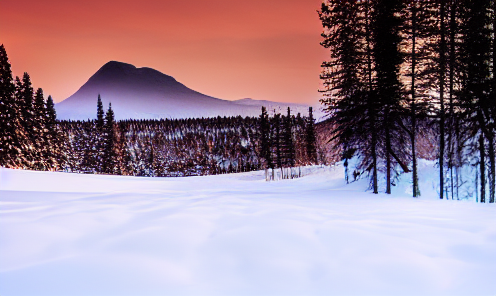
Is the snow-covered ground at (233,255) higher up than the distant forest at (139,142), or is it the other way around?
the distant forest at (139,142)

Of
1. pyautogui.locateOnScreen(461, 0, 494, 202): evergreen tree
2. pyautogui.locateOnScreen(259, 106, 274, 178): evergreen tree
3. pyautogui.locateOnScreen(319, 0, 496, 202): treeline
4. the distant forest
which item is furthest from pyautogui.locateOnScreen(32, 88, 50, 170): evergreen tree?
pyautogui.locateOnScreen(461, 0, 494, 202): evergreen tree

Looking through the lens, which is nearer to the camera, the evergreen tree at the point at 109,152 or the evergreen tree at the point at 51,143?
the evergreen tree at the point at 51,143

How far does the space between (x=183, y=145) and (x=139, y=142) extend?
751 inches

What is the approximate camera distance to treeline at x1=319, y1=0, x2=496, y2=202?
1716 centimetres

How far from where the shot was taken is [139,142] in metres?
131

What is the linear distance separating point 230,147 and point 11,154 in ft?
312

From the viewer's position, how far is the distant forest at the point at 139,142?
35.9 m

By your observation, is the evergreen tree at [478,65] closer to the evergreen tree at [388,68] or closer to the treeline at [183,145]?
the evergreen tree at [388,68]

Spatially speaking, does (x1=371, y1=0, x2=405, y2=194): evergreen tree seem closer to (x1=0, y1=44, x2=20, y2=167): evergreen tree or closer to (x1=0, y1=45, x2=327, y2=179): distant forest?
(x1=0, y1=45, x2=327, y2=179): distant forest

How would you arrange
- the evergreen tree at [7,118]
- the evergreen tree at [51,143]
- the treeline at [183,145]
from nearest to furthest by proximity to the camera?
the evergreen tree at [7,118] < the evergreen tree at [51,143] < the treeline at [183,145]

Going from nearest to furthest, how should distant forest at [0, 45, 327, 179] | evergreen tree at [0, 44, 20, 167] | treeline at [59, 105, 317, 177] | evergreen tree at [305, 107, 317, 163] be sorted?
evergreen tree at [0, 44, 20, 167] < distant forest at [0, 45, 327, 179] < evergreen tree at [305, 107, 317, 163] < treeline at [59, 105, 317, 177]

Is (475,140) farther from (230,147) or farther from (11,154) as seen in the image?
(230,147)

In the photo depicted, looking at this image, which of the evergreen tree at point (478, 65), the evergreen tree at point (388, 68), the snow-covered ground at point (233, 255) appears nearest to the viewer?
the snow-covered ground at point (233, 255)

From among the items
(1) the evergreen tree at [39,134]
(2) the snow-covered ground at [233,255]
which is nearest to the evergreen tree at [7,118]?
(1) the evergreen tree at [39,134]
